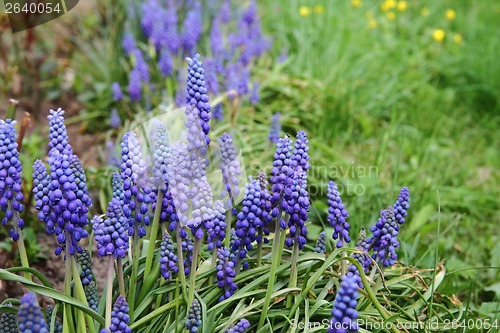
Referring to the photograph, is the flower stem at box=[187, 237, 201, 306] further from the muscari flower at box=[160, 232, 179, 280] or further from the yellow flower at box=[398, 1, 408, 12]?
the yellow flower at box=[398, 1, 408, 12]

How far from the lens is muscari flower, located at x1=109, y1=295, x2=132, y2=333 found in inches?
89.9

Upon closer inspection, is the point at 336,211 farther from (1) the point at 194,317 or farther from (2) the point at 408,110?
(2) the point at 408,110

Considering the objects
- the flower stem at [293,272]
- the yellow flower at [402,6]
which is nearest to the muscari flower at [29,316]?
the flower stem at [293,272]

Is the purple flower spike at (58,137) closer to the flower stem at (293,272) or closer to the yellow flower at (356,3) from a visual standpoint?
the flower stem at (293,272)

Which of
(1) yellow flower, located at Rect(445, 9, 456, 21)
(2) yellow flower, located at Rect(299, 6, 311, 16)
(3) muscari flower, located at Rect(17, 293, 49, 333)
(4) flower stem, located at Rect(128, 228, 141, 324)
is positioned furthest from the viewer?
(1) yellow flower, located at Rect(445, 9, 456, 21)

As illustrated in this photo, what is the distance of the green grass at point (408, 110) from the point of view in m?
4.30

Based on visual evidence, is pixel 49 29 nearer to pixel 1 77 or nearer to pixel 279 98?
pixel 1 77

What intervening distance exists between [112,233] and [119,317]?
324 millimetres

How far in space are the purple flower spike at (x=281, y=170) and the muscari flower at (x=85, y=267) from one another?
2.76ft

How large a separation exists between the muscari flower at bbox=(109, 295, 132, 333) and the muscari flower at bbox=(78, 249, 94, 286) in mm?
311

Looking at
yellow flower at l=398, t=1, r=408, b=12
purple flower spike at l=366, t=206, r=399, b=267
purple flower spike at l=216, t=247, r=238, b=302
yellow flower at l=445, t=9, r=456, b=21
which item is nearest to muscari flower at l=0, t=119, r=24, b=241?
purple flower spike at l=216, t=247, r=238, b=302

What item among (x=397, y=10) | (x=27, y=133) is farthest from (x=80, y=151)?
(x=397, y=10)

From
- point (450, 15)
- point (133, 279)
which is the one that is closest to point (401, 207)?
point (133, 279)

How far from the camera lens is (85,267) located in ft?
8.41
